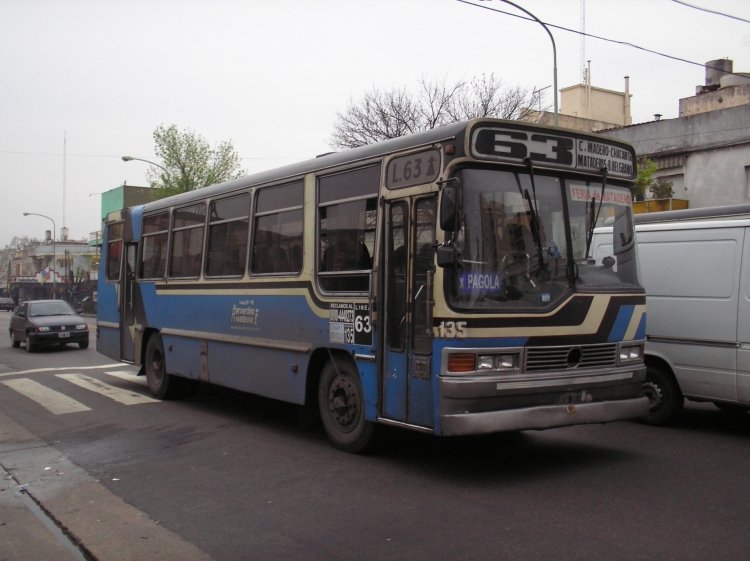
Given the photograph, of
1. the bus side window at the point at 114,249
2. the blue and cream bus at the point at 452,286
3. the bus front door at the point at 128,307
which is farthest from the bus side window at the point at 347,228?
the bus side window at the point at 114,249

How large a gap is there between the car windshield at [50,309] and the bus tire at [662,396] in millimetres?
19041

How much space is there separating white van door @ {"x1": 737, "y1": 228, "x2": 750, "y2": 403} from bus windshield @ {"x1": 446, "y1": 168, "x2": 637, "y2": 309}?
1910 millimetres

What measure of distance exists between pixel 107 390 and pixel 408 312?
820 centimetres

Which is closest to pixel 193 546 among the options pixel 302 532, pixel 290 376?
pixel 302 532

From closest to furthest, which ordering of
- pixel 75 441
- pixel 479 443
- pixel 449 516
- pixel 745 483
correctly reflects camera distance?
pixel 449 516 → pixel 745 483 → pixel 479 443 → pixel 75 441

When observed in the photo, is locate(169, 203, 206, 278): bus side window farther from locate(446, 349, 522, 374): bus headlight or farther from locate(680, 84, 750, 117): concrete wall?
locate(680, 84, 750, 117): concrete wall

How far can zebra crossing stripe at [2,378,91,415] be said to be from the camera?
11414 mm

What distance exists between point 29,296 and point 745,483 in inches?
2990

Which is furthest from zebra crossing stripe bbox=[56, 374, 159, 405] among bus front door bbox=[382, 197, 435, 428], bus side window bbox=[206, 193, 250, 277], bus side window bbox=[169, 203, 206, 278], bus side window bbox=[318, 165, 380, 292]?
bus front door bbox=[382, 197, 435, 428]

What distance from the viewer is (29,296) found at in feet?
241

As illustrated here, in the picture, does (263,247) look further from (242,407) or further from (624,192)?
(624,192)

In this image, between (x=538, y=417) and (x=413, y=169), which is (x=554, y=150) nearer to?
(x=413, y=169)

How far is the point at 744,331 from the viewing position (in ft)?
27.1

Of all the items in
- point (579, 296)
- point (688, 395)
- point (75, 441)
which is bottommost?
point (75, 441)
